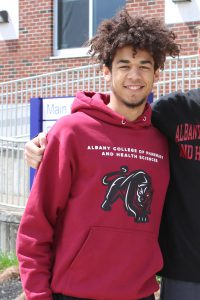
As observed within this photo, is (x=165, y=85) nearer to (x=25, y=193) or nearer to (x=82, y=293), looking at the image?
(x=25, y=193)

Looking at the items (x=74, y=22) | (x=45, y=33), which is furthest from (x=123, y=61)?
(x=74, y=22)

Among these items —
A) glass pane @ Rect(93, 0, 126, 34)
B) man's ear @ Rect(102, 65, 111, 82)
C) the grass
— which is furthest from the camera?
glass pane @ Rect(93, 0, 126, 34)

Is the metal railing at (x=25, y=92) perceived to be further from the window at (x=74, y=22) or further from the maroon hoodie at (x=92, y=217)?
the maroon hoodie at (x=92, y=217)

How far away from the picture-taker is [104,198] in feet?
8.56

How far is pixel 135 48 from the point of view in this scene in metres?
2.77

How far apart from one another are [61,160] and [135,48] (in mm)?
627

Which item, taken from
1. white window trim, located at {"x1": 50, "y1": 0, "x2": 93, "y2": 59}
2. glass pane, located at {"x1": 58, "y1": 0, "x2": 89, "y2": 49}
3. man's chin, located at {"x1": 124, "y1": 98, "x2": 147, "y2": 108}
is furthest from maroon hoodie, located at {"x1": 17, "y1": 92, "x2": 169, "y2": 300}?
glass pane, located at {"x1": 58, "y1": 0, "x2": 89, "y2": 49}

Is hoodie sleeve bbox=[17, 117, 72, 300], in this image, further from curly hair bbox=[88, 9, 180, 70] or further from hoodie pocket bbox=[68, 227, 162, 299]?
curly hair bbox=[88, 9, 180, 70]

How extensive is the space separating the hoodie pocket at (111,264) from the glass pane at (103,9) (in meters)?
8.69

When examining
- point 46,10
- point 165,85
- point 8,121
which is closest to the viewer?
point 165,85

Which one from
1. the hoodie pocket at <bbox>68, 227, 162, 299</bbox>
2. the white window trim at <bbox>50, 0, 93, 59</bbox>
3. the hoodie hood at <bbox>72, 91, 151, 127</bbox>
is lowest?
the hoodie pocket at <bbox>68, 227, 162, 299</bbox>

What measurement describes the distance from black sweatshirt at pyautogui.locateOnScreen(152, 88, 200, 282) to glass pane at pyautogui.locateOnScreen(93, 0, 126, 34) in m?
8.19

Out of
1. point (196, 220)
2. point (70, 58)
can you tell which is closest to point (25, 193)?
point (70, 58)

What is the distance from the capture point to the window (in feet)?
36.4
